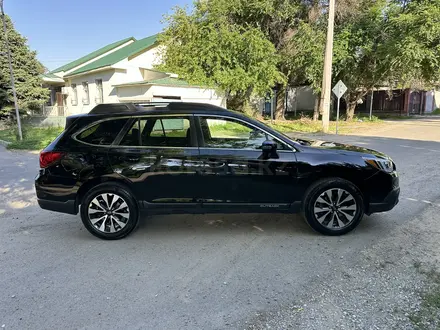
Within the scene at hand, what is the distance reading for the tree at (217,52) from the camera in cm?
1939

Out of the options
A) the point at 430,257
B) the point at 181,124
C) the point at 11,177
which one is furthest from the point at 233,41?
the point at 430,257

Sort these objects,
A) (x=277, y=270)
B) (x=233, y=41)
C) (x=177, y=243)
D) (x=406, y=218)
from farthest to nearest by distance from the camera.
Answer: (x=233, y=41) → (x=406, y=218) → (x=177, y=243) → (x=277, y=270)

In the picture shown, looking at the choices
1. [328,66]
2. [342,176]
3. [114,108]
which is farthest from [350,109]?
[114,108]

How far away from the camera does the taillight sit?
4.38 meters

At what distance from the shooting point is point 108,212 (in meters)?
4.41

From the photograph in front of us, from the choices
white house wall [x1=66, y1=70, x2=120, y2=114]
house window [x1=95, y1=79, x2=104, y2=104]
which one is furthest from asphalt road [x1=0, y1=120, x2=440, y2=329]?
house window [x1=95, y1=79, x2=104, y2=104]

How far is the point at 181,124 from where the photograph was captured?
446 centimetres

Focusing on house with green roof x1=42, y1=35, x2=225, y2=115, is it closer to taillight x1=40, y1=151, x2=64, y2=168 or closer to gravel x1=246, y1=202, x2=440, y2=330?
taillight x1=40, y1=151, x2=64, y2=168

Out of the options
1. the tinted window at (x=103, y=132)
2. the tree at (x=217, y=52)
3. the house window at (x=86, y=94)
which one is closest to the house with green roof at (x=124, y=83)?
the house window at (x=86, y=94)

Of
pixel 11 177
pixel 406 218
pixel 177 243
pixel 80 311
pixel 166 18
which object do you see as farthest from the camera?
pixel 166 18

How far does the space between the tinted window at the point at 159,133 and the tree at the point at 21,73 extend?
21.4 meters

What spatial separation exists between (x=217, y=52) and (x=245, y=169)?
54.5 feet

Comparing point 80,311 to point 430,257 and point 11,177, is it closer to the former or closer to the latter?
point 430,257

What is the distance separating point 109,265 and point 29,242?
1468 mm
